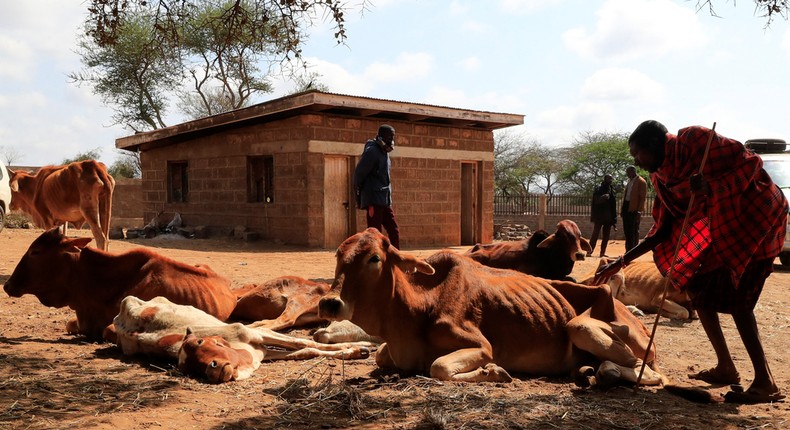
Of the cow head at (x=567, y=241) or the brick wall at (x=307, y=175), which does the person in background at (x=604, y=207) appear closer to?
the brick wall at (x=307, y=175)

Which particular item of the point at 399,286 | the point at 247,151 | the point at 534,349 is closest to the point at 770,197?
the point at 534,349

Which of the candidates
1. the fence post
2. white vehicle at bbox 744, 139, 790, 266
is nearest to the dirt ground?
white vehicle at bbox 744, 139, 790, 266

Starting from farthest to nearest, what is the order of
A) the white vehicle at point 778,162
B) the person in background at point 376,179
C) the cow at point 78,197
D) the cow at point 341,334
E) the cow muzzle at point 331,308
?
the white vehicle at point 778,162
the cow at point 78,197
the person in background at point 376,179
the cow at point 341,334
the cow muzzle at point 331,308

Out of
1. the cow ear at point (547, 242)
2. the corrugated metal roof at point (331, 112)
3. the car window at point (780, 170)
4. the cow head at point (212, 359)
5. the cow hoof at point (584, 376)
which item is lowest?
the cow hoof at point (584, 376)

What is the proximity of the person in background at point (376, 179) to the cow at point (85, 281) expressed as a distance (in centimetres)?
377

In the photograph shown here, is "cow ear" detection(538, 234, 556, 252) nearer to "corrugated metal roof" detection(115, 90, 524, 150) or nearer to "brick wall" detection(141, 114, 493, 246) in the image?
"corrugated metal roof" detection(115, 90, 524, 150)

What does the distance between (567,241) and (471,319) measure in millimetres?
2765

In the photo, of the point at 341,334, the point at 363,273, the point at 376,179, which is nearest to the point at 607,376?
the point at 363,273

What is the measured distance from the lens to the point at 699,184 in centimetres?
421

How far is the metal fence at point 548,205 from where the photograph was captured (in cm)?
2869

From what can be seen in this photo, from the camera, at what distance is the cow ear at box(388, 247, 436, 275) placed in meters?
4.52

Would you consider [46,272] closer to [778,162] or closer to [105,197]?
[105,197]

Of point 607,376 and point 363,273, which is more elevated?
point 363,273

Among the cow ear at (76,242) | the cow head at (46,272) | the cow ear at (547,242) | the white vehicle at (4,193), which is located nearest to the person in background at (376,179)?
the cow ear at (547,242)
